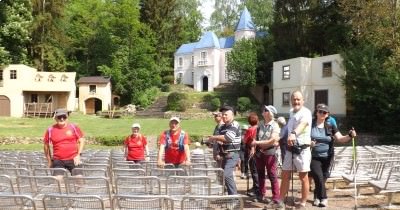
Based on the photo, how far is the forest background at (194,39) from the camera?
1064 inches

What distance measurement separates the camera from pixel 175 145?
301 inches

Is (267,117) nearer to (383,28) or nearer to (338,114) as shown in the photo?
(383,28)

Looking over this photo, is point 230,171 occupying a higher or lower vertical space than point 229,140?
lower

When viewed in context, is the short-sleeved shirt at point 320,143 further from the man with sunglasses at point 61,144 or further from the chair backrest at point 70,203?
the man with sunglasses at point 61,144

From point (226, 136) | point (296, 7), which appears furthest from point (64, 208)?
point (296, 7)

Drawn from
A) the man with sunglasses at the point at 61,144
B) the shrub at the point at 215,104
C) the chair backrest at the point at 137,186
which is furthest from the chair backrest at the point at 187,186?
the shrub at the point at 215,104

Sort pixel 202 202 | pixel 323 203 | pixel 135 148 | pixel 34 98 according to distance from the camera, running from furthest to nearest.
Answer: pixel 34 98 < pixel 135 148 < pixel 323 203 < pixel 202 202

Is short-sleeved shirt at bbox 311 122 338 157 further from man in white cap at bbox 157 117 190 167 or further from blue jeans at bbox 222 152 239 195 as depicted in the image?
man in white cap at bbox 157 117 190 167

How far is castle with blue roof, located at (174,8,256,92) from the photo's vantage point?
57312mm

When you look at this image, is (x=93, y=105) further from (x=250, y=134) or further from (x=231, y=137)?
(x=231, y=137)

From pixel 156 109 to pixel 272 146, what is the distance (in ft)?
131

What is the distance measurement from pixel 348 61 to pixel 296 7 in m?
12.9

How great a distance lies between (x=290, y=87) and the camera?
38188 mm

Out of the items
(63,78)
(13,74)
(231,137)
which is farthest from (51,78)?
(231,137)
